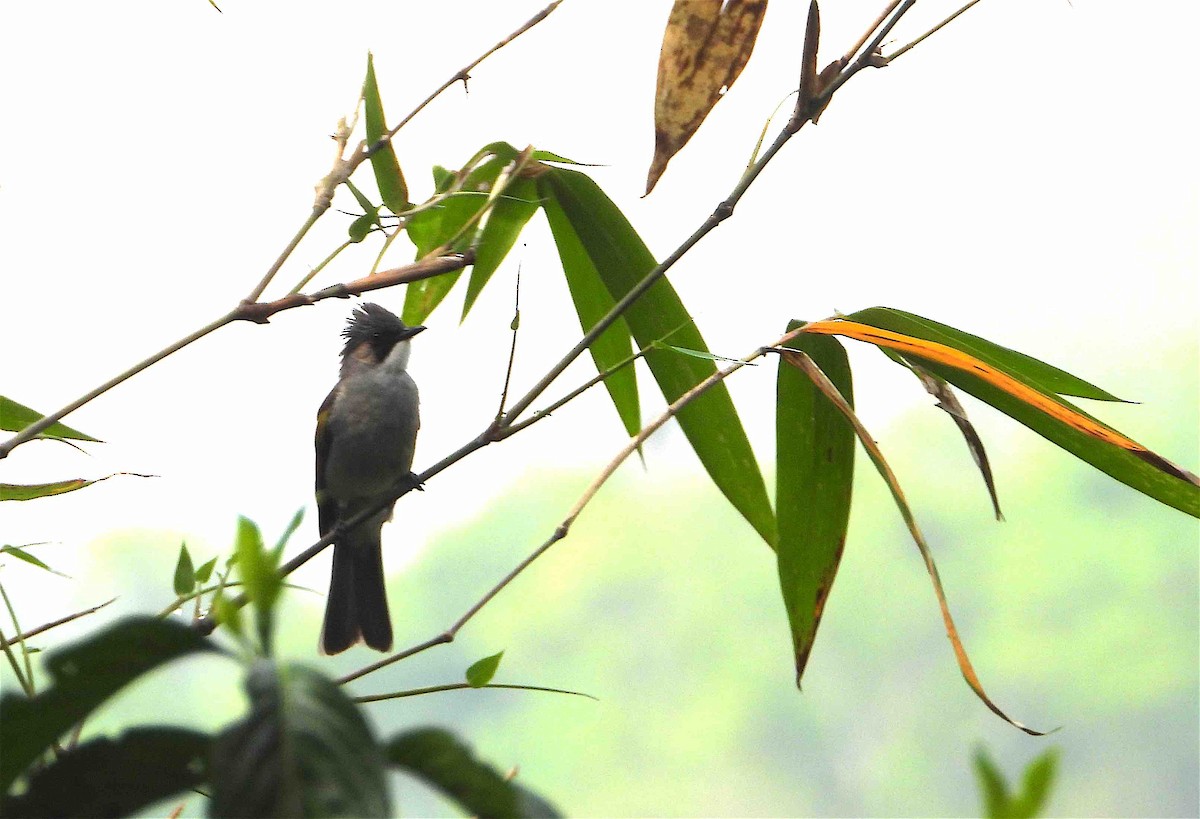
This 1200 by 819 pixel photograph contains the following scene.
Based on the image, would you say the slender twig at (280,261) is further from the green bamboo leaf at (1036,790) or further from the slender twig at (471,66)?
the green bamboo leaf at (1036,790)

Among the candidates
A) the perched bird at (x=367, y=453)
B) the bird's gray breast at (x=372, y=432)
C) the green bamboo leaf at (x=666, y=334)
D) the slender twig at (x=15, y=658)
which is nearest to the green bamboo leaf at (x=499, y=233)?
the green bamboo leaf at (x=666, y=334)

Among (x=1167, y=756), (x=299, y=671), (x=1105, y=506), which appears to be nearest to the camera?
(x=299, y=671)

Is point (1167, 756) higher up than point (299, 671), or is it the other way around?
point (299, 671)

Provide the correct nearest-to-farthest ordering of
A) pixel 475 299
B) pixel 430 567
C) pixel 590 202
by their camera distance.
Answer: pixel 590 202
pixel 475 299
pixel 430 567

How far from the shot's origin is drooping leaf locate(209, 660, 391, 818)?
1.24 ft

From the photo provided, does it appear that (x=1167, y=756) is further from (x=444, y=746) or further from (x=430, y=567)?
(x=444, y=746)

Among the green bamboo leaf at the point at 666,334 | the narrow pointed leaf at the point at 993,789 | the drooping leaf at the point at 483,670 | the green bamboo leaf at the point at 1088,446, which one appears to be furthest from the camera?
the green bamboo leaf at the point at 666,334

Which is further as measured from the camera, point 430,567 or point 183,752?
point 430,567

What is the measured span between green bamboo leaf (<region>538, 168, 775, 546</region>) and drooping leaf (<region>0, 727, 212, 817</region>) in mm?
780

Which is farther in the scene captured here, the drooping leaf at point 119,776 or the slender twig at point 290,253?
the slender twig at point 290,253

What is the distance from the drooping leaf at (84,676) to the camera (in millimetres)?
443

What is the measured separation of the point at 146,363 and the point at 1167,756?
26.5 m

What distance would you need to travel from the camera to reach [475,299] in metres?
1.38

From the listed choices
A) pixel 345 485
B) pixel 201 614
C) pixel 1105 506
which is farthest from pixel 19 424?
pixel 1105 506
